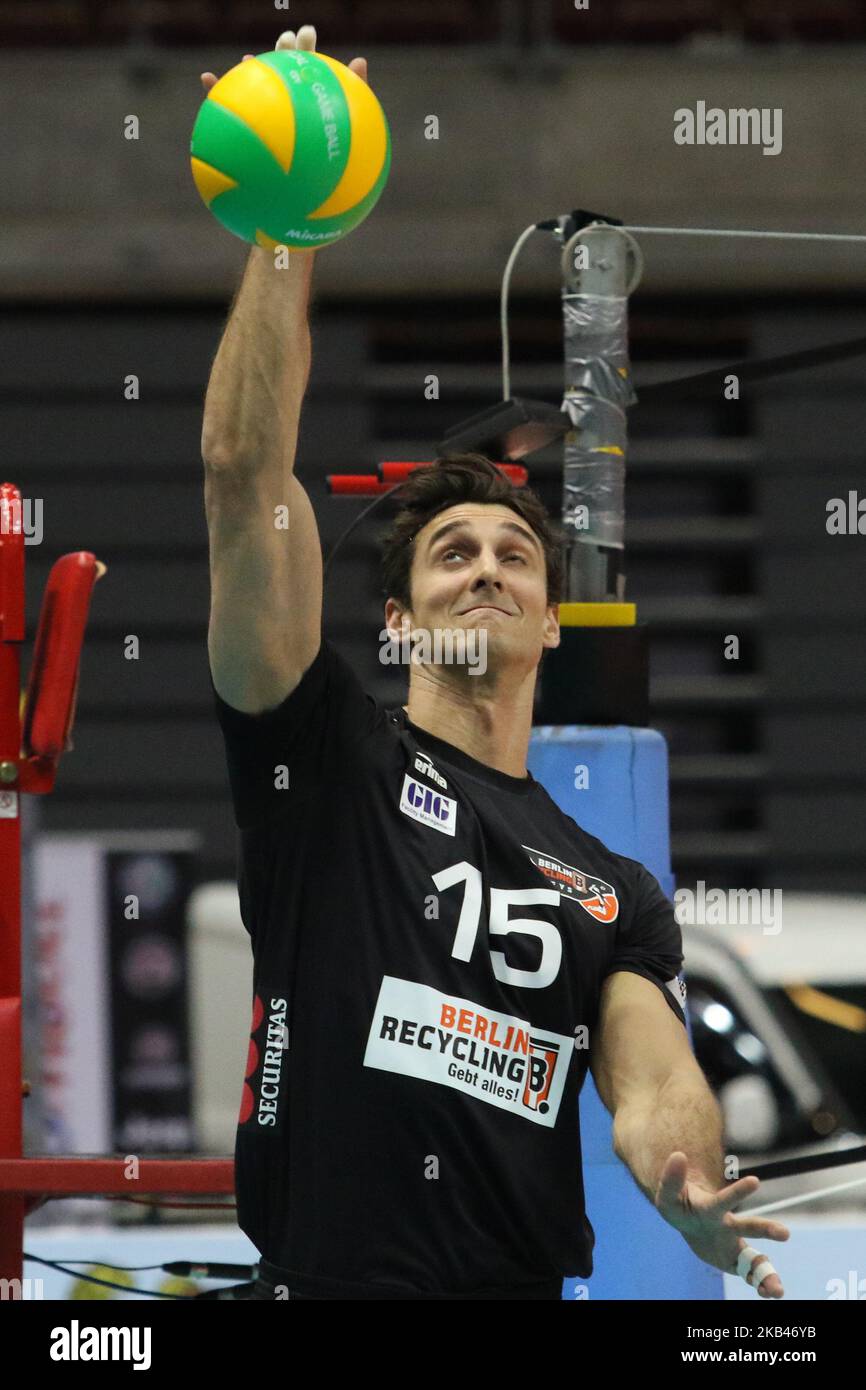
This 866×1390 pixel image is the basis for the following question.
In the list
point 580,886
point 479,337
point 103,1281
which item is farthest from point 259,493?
point 479,337

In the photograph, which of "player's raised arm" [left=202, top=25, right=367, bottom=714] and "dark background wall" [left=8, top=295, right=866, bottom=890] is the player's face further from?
"dark background wall" [left=8, top=295, right=866, bottom=890]

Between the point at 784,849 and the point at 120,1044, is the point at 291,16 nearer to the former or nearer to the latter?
the point at 784,849

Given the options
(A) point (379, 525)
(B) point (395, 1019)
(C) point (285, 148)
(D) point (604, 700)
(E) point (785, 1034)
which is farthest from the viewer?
(A) point (379, 525)

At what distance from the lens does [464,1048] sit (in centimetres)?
251

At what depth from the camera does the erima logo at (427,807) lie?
2.65 meters

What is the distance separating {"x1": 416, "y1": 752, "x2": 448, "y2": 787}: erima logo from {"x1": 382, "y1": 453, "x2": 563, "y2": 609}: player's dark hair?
1.19 feet

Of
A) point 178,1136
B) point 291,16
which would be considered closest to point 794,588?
point 291,16

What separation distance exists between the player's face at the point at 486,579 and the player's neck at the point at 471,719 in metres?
0.08

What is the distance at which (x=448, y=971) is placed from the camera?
2.54 m

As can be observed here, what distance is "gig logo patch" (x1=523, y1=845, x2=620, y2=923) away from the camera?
2709 mm

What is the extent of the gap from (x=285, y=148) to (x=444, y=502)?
0.85 m

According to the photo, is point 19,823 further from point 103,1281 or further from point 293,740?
point 293,740

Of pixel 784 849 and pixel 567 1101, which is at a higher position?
pixel 784 849

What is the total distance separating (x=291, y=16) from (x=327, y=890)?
28.0 feet
